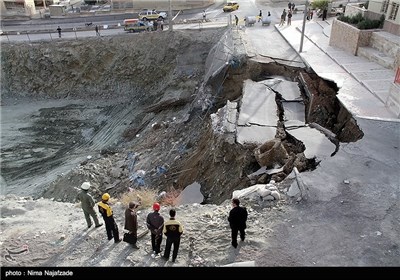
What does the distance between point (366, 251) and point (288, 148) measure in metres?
4.53

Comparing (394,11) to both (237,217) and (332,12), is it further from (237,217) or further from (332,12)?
(237,217)

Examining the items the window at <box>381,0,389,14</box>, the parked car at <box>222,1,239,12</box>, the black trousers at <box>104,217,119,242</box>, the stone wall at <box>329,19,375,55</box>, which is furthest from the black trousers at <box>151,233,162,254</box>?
the parked car at <box>222,1,239,12</box>

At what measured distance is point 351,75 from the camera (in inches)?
578

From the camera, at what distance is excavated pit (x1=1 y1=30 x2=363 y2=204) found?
11750 millimetres

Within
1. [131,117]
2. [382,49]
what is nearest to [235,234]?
[382,49]

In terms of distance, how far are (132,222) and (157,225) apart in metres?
0.61

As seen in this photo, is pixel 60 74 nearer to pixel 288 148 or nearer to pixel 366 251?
pixel 288 148

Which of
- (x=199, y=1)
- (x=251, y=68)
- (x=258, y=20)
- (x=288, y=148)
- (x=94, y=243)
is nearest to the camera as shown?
(x=94, y=243)

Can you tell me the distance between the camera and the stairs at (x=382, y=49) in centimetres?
1522

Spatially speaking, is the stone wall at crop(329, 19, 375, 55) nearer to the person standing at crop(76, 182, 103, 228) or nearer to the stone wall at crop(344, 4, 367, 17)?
the stone wall at crop(344, 4, 367, 17)

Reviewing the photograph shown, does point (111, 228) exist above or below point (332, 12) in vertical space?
below

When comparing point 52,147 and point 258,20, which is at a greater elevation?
point 258,20

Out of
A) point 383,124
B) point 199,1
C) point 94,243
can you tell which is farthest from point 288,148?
point 199,1

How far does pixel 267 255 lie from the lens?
252 inches
